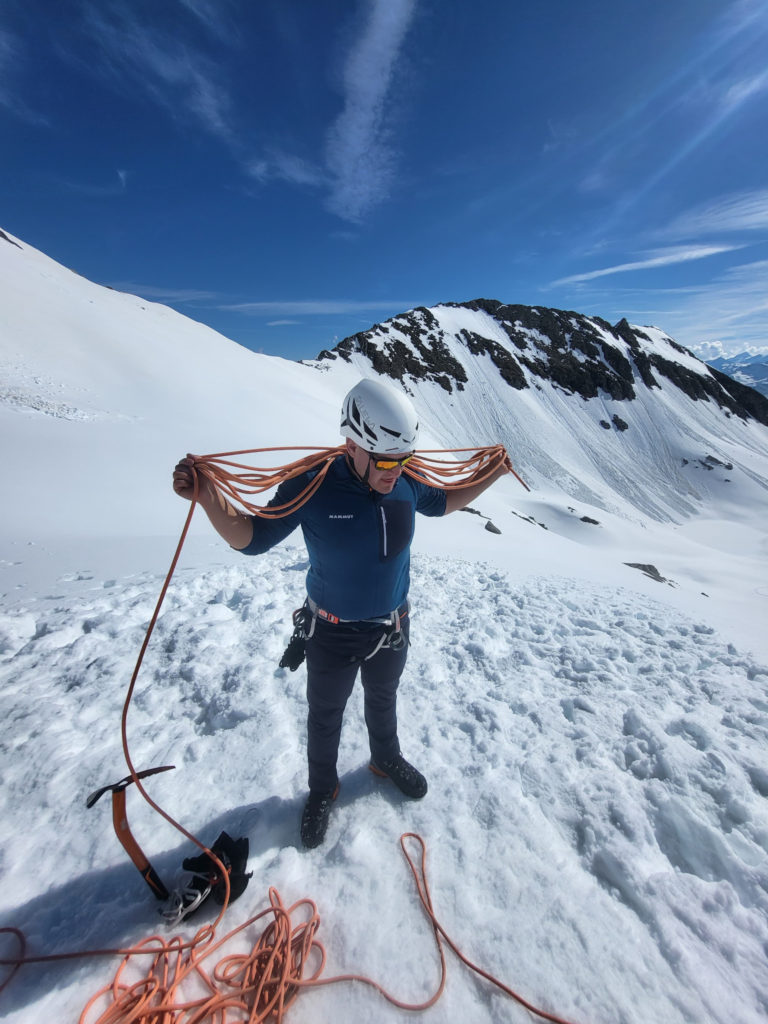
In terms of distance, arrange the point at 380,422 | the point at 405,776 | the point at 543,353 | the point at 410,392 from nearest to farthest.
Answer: the point at 380,422, the point at 405,776, the point at 410,392, the point at 543,353

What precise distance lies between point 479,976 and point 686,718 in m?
2.82

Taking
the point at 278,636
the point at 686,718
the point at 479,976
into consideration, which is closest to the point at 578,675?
the point at 686,718

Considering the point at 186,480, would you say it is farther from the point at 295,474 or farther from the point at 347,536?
the point at 347,536

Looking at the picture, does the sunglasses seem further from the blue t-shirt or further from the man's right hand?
the man's right hand

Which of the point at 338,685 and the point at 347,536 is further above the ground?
the point at 347,536

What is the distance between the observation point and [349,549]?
263cm

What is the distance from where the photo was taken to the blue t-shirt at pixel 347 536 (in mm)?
2602

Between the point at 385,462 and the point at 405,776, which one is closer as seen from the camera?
the point at 385,462

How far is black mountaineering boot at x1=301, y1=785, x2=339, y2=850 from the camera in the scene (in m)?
2.83

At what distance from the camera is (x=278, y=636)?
16.8 feet

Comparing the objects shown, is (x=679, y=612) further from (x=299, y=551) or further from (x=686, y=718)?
(x=299, y=551)

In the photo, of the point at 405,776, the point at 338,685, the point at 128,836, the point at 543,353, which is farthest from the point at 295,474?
the point at 543,353

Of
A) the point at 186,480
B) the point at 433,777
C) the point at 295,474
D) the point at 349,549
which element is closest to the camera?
the point at 186,480

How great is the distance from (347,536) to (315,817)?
1.99 metres
